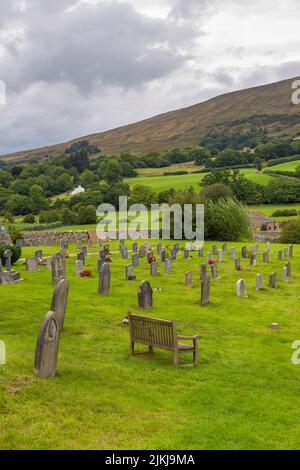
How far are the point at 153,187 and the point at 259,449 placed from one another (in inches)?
4672

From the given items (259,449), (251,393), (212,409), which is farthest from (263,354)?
(259,449)

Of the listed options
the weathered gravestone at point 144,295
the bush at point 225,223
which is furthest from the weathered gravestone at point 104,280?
the bush at point 225,223

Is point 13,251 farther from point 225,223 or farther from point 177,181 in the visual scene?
point 177,181

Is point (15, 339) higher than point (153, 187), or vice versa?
point (153, 187)

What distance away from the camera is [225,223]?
5572 cm

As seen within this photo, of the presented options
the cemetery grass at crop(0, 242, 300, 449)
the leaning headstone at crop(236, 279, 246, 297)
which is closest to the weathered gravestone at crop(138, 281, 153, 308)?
the cemetery grass at crop(0, 242, 300, 449)

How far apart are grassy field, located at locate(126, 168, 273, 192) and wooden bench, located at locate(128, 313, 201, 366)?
10848 cm

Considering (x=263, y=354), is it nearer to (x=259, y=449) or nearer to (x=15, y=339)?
(x=259, y=449)

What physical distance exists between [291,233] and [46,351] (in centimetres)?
A: 5739

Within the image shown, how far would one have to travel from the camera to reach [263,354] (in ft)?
47.3

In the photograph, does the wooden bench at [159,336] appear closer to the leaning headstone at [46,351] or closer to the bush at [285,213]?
the leaning headstone at [46,351]

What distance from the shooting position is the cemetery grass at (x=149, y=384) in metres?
8.52

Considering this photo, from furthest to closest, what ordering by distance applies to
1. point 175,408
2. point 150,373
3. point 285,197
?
point 285,197 → point 150,373 → point 175,408

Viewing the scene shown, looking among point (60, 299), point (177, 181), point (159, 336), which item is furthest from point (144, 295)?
point (177, 181)
